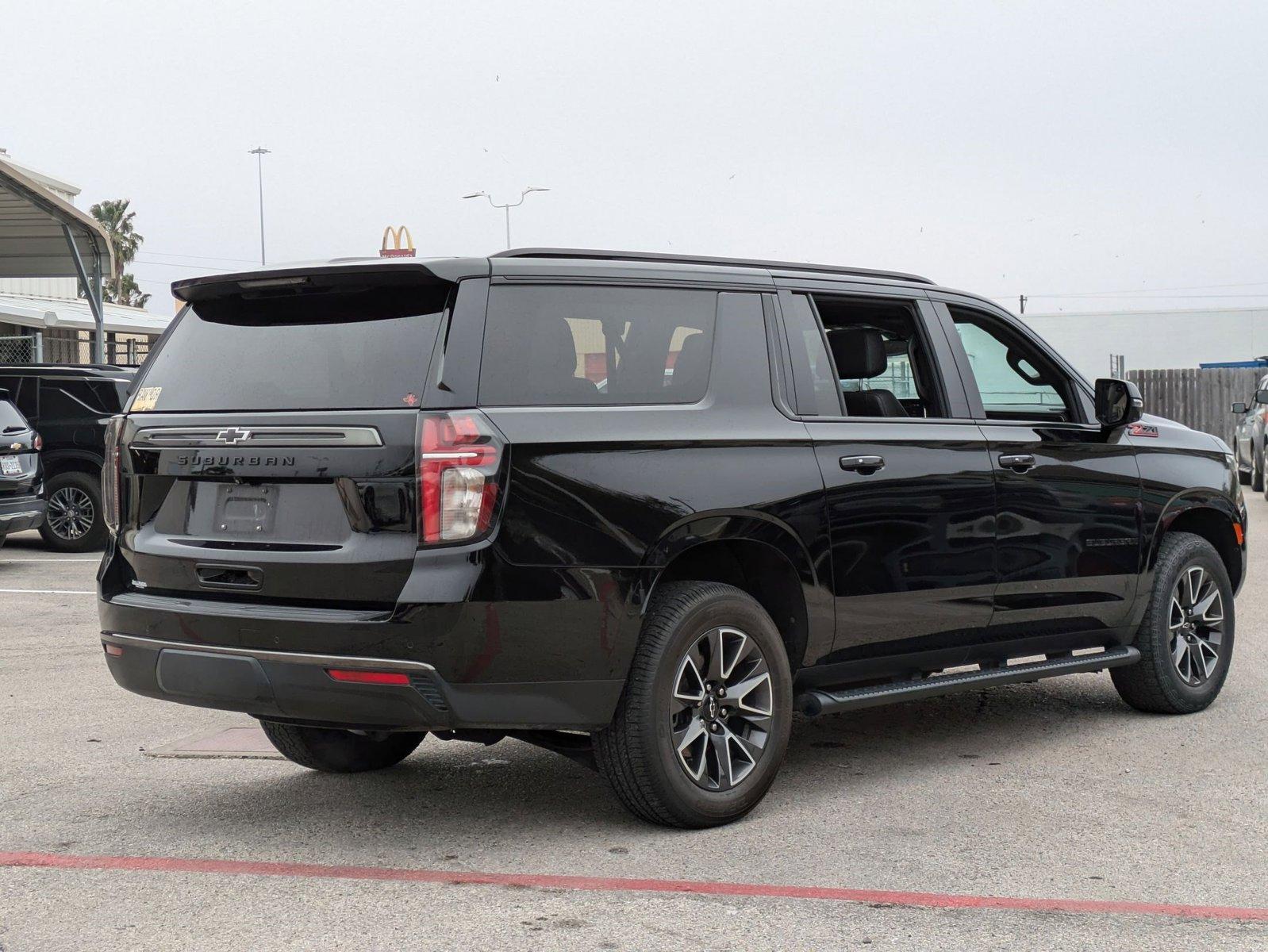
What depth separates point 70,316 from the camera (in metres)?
33.5

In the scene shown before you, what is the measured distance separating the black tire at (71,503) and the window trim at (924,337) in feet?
39.0

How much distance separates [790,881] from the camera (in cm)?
470

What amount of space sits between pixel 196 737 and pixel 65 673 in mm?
2201

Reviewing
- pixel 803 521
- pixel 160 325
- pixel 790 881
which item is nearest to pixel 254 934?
pixel 790 881

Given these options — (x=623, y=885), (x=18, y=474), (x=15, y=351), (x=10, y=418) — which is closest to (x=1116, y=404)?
(x=623, y=885)

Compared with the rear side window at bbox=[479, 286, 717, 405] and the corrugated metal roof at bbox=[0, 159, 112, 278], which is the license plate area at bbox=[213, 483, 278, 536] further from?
the corrugated metal roof at bbox=[0, 159, 112, 278]

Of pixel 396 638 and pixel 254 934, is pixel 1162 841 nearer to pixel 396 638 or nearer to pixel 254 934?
pixel 396 638

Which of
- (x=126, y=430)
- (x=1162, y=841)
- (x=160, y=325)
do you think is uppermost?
(x=160, y=325)

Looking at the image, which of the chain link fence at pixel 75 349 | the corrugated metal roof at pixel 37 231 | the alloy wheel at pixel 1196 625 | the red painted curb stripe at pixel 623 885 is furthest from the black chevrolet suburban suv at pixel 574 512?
the chain link fence at pixel 75 349

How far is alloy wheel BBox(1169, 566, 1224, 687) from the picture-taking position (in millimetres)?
7293

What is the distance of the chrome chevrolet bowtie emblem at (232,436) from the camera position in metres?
4.94

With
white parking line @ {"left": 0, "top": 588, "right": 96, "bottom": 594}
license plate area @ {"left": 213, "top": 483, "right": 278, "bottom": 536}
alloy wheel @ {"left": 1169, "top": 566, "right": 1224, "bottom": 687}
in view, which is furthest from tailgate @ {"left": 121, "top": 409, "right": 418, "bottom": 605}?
white parking line @ {"left": 0, "top": 588, "right": 96, "bottom": 594}

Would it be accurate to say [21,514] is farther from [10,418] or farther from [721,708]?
[721,708]

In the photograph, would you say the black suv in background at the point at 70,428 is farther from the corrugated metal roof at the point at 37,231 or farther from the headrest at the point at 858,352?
the headrest at the point at 858,352
